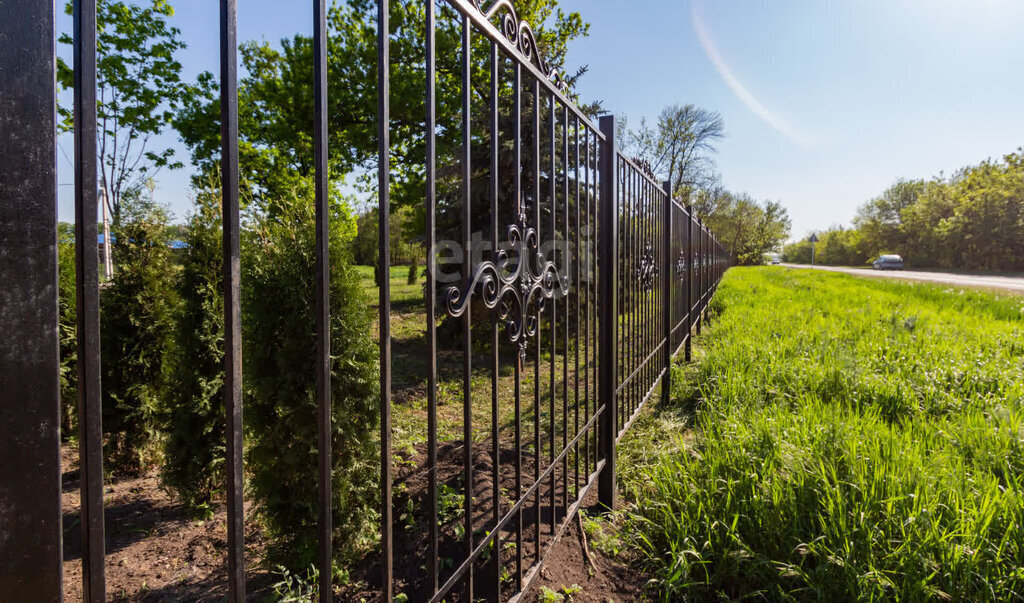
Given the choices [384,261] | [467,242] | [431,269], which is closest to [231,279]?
[384,261]

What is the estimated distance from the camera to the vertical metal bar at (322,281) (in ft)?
2.68

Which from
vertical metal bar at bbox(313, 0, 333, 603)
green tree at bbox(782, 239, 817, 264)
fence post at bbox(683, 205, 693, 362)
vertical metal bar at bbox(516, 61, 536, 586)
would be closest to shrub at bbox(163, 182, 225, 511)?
vertical metal bar at bbox(516, 61, 536, 586)

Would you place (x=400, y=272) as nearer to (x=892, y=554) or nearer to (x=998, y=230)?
(x=892, y=554)

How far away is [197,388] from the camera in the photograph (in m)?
3.18

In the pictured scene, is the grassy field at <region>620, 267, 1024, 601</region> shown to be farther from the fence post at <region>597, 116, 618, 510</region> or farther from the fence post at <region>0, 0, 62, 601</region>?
the fence post at <region>0, 0, 62, 601</region>

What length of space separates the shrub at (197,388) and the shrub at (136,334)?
332 millimetres

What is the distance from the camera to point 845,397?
3953 mm

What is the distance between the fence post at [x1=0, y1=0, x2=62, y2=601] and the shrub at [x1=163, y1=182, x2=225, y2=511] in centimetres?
296

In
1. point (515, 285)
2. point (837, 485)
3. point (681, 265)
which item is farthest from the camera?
point (681, 265)

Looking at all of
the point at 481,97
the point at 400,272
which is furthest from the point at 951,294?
the point at 400,272

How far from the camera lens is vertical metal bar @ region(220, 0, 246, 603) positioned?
69 cm

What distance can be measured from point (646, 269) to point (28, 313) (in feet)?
12.2

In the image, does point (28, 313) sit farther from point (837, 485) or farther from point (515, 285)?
point (837, 485)

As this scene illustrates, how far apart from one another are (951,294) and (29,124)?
13.3m
